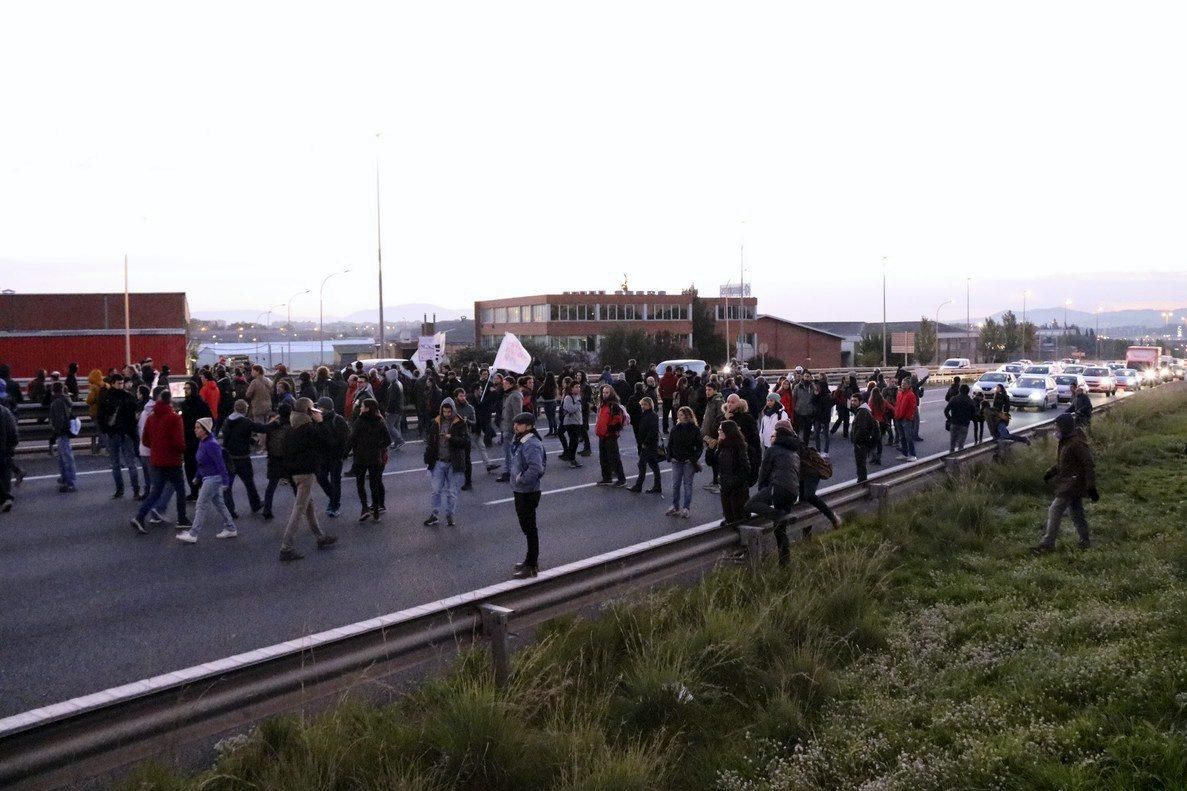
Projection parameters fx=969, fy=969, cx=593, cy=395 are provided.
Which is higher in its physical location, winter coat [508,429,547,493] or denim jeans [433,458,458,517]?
winter coat [508,429,547,493]

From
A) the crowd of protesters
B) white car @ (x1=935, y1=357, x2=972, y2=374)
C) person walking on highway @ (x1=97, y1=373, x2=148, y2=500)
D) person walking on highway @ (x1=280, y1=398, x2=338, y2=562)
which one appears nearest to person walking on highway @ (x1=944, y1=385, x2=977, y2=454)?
the crowd of protesters

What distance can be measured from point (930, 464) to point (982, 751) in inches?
354

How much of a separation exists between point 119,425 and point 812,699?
11.9 m

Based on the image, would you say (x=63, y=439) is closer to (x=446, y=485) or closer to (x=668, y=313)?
(x=446, y=485)

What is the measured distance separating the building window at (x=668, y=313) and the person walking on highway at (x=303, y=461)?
7796 centimetres

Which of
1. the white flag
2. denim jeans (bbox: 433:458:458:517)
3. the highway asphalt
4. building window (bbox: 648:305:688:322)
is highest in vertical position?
building window (bbox: 648:305:688:322)

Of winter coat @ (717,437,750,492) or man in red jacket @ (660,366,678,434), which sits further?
man in red jacket @ (660,366,678,434)

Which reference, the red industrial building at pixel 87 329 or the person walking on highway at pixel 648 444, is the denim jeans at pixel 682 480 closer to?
the person walking on highway at pixel 648 444

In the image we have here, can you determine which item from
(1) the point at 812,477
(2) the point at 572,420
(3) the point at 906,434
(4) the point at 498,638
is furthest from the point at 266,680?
(3) the point at 906,434

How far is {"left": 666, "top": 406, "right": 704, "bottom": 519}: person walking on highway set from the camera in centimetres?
1333

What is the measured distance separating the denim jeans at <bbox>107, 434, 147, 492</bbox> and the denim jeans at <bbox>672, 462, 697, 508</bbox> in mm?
8156

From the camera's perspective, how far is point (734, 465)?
11.1 meters

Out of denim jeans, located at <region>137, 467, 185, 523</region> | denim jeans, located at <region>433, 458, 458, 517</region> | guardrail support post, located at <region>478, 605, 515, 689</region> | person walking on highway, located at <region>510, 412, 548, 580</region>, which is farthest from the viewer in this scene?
denim jeans, located at <region>433, 458, 458, 517</region>

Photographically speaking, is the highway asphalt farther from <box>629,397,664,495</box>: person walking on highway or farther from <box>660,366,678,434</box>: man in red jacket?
<box>660,366,678,434</box>: man in red jacket
